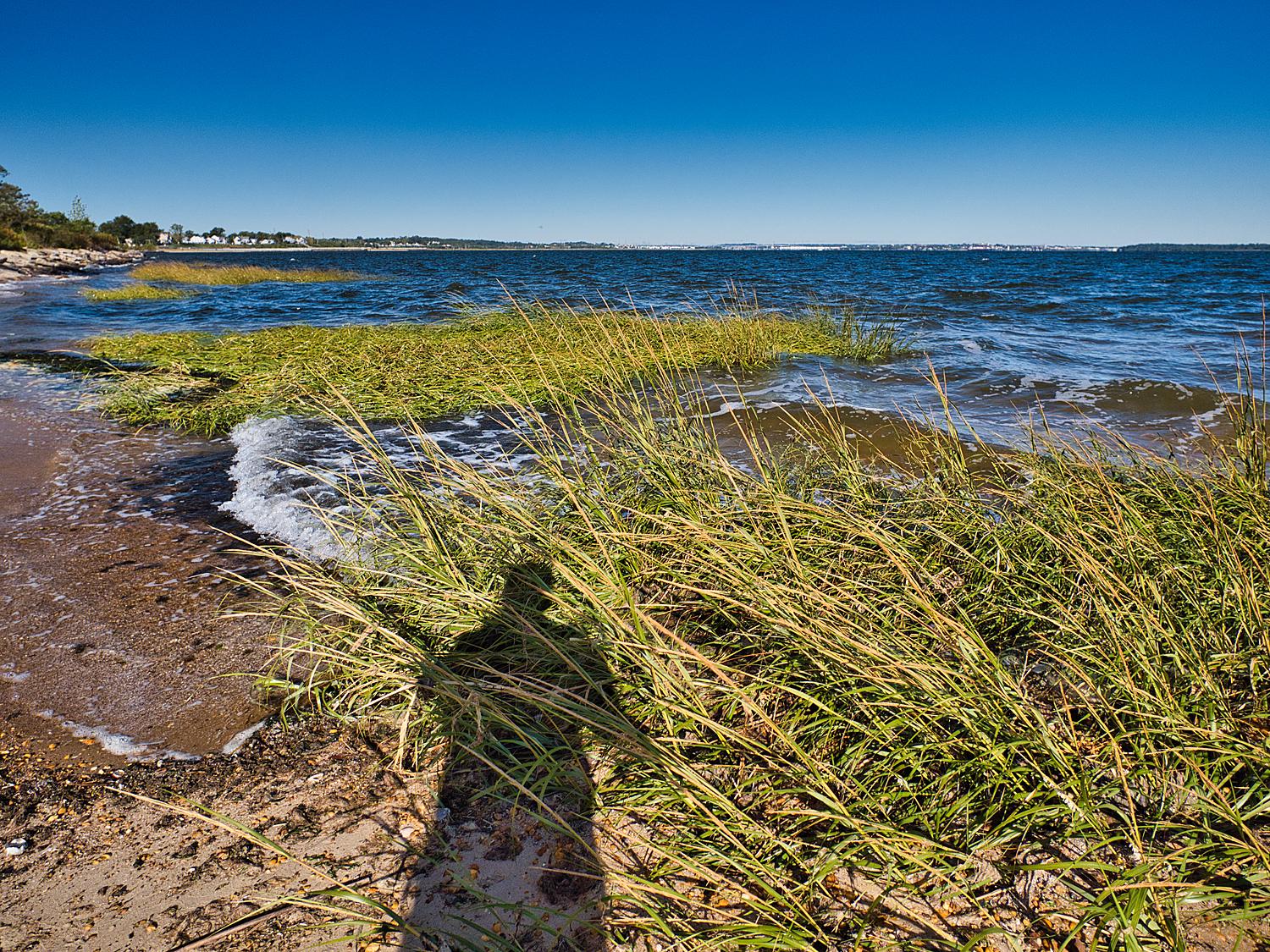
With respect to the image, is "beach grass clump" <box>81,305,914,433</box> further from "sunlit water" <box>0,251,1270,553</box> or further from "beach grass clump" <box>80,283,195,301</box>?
"beach grass clump" <box>80,283,195,301</box>

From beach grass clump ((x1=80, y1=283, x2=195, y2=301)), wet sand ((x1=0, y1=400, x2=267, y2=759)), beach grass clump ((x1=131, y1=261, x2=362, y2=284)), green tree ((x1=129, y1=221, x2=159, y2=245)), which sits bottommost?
wet sand ((x1=0, y1=400, x2=267, y2=759))

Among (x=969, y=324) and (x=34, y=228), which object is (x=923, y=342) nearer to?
(x=969, y=324)

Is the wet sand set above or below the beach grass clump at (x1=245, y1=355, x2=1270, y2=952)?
below

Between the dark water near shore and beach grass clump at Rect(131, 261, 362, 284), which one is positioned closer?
the dark water near shore

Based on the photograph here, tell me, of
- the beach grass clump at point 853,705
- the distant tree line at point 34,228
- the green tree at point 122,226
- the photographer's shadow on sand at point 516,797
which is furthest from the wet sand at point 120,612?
the green tree at point 122,226

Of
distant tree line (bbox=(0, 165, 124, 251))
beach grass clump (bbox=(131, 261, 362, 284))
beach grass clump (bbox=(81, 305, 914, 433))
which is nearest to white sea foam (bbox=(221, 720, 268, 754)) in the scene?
beach grass clump (bbox=(81, 305, 914, 433))

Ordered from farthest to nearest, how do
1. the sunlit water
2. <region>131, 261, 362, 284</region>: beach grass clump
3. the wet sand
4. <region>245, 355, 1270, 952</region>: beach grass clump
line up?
<region>131, 261, 362, 284</region>: beach grass clump
the sunlit water
the wet sand
<region>245, 355, 1270, 952</region>: beach grass clump

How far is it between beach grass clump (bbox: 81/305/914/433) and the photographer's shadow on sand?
3606mm

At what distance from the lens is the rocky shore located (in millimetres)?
32050

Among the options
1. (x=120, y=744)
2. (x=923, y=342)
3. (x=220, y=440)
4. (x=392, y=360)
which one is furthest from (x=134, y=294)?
(x=120, y=744)

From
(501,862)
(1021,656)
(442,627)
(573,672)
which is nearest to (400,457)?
(442,627)

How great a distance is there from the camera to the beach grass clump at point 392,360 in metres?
7.74

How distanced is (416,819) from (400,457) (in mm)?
4669

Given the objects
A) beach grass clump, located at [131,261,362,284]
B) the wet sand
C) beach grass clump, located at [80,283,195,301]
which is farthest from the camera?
beach grass clump, located at [131,261,362,284]
